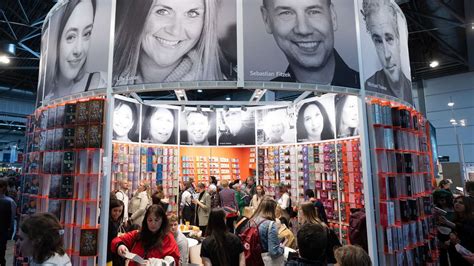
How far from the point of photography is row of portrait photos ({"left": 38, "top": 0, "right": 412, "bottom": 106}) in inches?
158

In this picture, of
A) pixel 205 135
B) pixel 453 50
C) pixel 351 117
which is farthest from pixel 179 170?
pixel 453 50

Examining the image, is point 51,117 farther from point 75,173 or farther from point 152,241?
point 152,241

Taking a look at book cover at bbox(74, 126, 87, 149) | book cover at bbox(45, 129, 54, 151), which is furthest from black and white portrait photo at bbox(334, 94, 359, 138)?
book cover at bbox(45, 129, 54, 151)

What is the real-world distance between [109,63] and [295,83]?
2604mm

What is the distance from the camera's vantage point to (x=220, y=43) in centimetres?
402

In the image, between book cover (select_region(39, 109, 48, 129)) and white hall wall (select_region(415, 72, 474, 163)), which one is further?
white hall wall (select_region(415, 72, 474, 163))

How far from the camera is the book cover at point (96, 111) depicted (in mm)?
4098

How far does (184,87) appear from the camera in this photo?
3.98 m

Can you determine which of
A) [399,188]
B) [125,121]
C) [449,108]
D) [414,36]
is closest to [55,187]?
[125,121]

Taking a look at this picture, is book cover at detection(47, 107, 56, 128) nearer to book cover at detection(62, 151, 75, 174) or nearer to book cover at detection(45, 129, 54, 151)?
book cover at detection(45, 129, 54, 151)

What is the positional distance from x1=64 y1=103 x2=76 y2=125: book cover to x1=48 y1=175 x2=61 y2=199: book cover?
798 mm

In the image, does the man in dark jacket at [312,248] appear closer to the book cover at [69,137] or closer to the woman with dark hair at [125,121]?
the book cover at [69,137]

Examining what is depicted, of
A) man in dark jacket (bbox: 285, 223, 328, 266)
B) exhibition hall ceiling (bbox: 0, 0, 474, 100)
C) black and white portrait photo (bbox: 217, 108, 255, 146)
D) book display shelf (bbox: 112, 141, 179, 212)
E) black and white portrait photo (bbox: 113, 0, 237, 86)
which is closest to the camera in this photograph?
man in dark jacket (bbox: 285, 223, 328, 266)

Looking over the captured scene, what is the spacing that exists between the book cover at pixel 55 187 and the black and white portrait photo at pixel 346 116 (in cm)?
573
